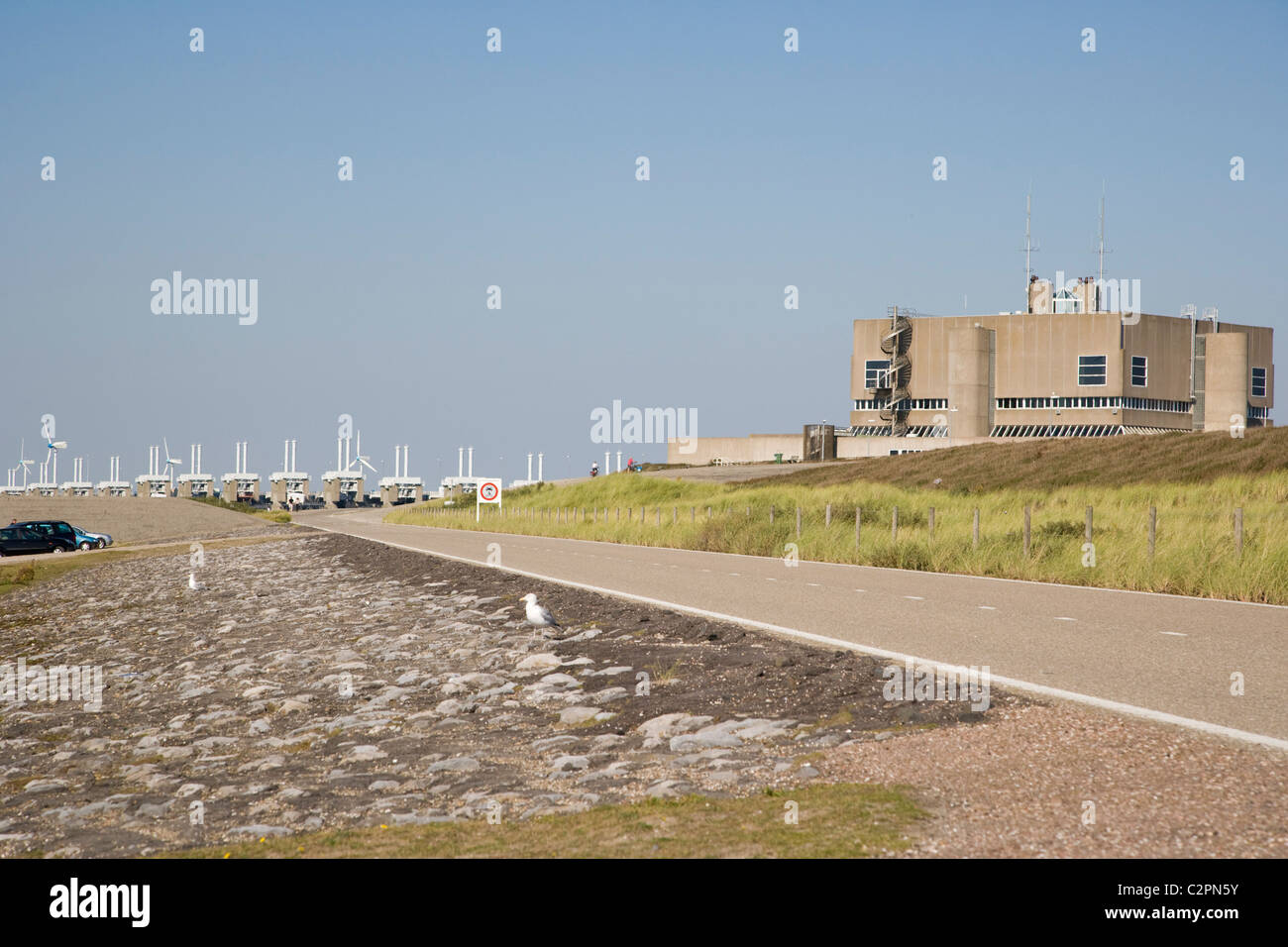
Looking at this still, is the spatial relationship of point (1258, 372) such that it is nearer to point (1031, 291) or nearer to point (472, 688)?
point (1031, 291)

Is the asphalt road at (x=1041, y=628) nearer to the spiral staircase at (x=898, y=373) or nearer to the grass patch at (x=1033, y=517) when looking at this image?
the grass patch at (x=1033, y=517)

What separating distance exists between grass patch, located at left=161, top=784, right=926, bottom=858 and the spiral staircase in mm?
106565

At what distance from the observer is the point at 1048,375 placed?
104 m

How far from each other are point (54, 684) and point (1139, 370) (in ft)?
332

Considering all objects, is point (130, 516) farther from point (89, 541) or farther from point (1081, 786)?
point (1081, 786)

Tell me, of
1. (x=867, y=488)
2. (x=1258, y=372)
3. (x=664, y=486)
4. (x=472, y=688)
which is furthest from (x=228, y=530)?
(x=1258, y=372)

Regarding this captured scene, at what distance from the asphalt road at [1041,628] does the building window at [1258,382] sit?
100874 millimetres

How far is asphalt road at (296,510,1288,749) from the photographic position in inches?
356

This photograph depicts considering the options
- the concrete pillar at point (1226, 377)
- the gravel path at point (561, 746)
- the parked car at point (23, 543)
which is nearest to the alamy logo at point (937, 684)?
the gravel path at point (561, 746)

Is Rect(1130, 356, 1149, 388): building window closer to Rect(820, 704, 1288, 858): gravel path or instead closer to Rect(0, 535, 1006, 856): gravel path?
Rect(0, 535, 1006, 856): gravel path

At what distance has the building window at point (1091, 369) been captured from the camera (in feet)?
335
